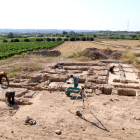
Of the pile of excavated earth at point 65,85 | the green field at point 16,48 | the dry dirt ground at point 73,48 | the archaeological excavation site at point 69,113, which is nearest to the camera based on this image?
the archaeological excavation site at point 69,113

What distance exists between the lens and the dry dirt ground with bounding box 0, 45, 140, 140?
5180mm

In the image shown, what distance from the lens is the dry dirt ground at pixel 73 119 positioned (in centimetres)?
518

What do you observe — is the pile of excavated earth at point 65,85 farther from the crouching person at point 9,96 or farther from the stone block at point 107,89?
the crouching person at point 9,96

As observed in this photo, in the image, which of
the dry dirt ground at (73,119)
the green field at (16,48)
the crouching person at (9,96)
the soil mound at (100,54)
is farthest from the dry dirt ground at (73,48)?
the dry dirt ground at (73,119)

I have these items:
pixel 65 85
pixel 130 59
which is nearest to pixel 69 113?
pixel 65 85

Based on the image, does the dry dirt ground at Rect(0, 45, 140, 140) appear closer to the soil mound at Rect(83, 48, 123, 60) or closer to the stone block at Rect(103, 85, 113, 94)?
the stone block at Rect(103, 85, 113, 94)

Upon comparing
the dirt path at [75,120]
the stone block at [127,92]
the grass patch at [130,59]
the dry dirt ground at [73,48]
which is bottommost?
the dirt path at [75,120]

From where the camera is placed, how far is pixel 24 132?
207 inches

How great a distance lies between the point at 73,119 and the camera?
6.24 meters

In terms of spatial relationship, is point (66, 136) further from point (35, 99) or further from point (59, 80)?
point (59, 80)

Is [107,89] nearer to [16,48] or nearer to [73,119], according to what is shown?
[73,119]

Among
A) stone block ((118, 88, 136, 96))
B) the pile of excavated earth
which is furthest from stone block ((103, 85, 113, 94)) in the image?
stone block ((118, 88, 136, 96))

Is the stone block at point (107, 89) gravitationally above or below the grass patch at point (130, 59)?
below

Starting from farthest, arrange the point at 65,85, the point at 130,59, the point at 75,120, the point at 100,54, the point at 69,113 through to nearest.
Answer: the point at 100,54
the point at 130,59
the point at 65,85
the point at 69,113
the point at 75,120
